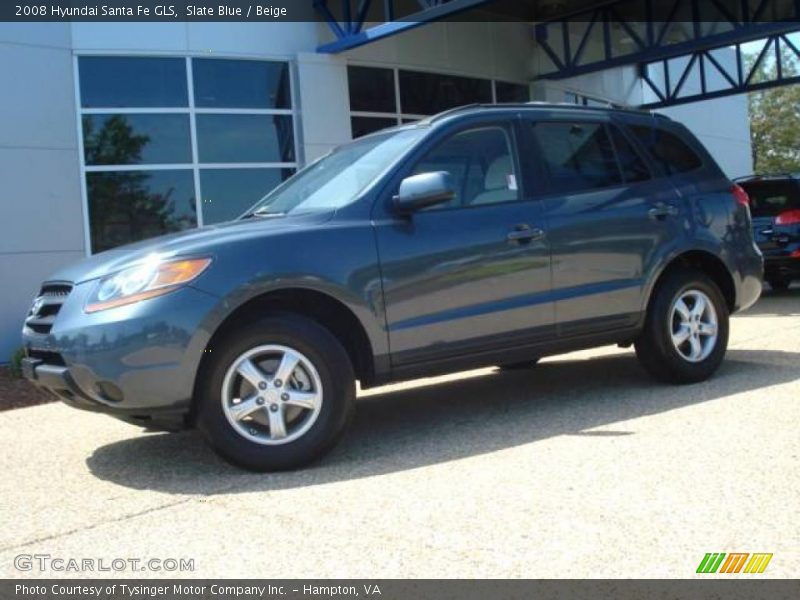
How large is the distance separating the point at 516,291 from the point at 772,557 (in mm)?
2376

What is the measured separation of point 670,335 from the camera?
19.3ft

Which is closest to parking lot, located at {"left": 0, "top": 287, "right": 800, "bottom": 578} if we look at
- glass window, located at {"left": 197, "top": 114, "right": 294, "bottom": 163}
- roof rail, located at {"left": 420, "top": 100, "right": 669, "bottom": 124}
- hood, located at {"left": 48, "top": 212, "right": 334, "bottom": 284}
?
hood, located at {"left": 48, "top": 212, "right": 334, "bottom": 284}

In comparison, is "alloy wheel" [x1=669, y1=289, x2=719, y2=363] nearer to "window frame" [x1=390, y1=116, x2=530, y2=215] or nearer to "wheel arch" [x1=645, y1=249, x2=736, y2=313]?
"wheel arch" [x1=645, y1=249, x2=736, y2=313]

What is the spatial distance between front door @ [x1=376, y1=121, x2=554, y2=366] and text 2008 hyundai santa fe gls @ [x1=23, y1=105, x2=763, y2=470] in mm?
12

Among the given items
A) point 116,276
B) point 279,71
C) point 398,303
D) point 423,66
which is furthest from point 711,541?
point 423,66

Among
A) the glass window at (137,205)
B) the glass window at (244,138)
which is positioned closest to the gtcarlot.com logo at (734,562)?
the glass window at (137,205)

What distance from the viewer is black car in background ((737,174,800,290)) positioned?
11.6m

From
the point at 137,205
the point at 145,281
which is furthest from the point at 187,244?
the point at 137,205

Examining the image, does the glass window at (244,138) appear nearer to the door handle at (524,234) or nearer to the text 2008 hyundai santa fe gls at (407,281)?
the text 2008 hyundai santa fe gls at (407,281)

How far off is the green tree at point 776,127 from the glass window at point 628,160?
45.7 meters

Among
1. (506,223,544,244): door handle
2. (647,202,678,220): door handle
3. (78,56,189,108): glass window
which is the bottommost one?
(506,223,544,244): door handle

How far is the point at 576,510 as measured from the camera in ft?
12.0

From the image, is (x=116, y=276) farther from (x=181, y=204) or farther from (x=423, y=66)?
(x=423, y=66)

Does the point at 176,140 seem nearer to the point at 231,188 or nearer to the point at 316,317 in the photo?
the point at 231,188
